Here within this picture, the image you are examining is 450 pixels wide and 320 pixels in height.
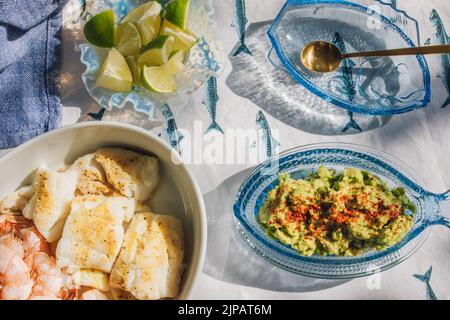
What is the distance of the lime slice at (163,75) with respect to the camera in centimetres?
168

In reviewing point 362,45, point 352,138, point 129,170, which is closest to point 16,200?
point 129,170

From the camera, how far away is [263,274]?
179cm

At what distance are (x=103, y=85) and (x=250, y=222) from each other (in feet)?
2.04

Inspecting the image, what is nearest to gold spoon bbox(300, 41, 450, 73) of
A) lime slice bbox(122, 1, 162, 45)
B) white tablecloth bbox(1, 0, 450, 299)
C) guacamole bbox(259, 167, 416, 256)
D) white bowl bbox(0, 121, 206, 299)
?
white tablecloth bbox(1, 0, 450, 299)

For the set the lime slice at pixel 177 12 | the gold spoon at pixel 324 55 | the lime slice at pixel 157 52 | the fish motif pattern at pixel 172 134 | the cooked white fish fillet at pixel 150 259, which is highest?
the gold spoon at pixel 324 55

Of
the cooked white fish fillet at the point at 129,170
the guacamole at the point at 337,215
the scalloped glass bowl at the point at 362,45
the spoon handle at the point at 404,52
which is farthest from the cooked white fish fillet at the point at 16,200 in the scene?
the spoon handle at the point at 404,52

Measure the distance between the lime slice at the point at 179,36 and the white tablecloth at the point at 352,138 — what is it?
0.58ft

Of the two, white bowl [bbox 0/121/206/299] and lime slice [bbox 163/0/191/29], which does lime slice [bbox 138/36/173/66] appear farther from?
white bowl [bbox 0/121/206/299]

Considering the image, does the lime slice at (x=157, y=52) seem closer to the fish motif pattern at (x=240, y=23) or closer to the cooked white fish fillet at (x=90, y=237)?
the fish motif pattern at (x=240, y=23)

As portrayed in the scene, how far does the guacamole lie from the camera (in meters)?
1.65

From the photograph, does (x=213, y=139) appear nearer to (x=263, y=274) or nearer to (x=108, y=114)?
(x=108, y=114)

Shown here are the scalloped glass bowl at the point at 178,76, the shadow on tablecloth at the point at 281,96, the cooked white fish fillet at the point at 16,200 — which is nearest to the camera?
the cooked white fish fillet at the point at 16,200
